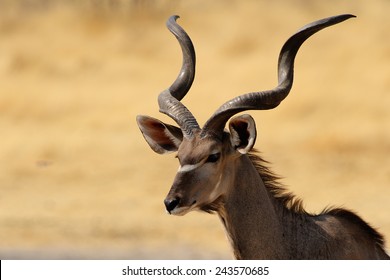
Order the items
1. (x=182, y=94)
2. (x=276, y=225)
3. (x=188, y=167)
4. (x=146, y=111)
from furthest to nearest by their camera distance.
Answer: (x=146, y=111)
(x=182, y=94)
(x=276, y=225)
(x=188, y=167)

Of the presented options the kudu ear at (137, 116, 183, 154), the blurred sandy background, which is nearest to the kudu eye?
the kudu ear at (137, 116, 183, 154)

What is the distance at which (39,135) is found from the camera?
88.7 ft

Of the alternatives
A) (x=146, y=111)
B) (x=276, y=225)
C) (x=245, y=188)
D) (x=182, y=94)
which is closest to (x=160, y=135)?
(x=182, y=94)

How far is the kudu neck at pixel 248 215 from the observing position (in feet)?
29.2

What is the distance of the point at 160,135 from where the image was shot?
9172 millimetres

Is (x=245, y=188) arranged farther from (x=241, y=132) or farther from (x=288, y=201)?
(x=288, y=201)

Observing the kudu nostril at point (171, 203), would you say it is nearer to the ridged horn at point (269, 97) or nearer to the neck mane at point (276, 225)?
the neck mane at point (276, 225)

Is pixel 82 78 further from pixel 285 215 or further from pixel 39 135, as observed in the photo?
pixel 285 215

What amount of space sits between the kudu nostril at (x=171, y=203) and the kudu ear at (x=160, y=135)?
2.22ft

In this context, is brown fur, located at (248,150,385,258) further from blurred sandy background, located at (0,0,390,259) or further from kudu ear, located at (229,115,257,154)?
blurred sandy background, located at (0,0,390,259)

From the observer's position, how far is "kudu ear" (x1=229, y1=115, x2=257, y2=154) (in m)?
8.69

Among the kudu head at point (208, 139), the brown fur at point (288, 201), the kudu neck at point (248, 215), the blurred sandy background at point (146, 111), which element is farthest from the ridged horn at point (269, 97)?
the blurred sandy background at point (146, 111)

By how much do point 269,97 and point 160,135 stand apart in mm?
824

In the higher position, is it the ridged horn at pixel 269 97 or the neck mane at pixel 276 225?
the ridged horn at pixel 269 97
